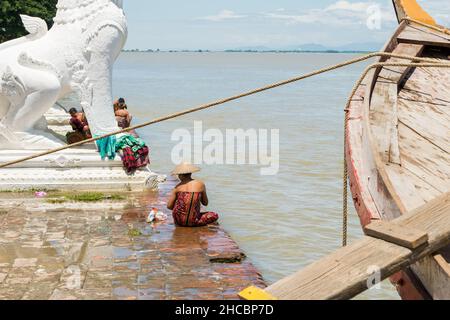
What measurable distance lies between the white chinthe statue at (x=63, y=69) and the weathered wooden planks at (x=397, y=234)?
690cm

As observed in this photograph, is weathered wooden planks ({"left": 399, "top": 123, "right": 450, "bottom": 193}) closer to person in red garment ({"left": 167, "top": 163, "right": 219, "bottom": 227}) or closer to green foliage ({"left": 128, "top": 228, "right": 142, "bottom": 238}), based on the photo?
person in red garment ({"left": 167, "top": 163, "right": 219, "bottom": 227})

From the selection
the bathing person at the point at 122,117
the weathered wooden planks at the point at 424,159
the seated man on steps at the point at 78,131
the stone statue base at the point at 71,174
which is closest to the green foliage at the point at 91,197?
the stone statue base at the point at 71,174

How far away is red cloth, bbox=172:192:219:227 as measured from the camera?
7.51 m

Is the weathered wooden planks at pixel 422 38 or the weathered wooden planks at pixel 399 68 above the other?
the weathered wooden planks at pixel 422 38

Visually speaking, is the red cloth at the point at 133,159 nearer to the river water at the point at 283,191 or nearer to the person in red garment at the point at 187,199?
the river water at the point at 283,191

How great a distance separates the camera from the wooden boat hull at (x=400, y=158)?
3.37 m

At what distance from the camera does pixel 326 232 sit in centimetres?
948

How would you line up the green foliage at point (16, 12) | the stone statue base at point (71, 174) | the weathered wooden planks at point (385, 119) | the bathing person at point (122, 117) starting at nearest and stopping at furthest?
the weathered wooden planks at point (385, 119) < the stone statue base at point (71, 174) < the bathing person at point (122, 117) < the green foliage at point (16, 12)

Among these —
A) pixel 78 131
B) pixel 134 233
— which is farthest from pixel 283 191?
pixel 134 233

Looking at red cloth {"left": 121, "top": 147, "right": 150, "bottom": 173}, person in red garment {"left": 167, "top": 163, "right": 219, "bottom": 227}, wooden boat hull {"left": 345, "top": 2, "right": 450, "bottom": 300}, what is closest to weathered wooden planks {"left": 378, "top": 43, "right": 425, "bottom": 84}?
wooden boat hull {"left": 345, "top": 2, "right": 450, "bottom": 300}

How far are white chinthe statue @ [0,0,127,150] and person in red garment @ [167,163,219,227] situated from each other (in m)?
2.42
